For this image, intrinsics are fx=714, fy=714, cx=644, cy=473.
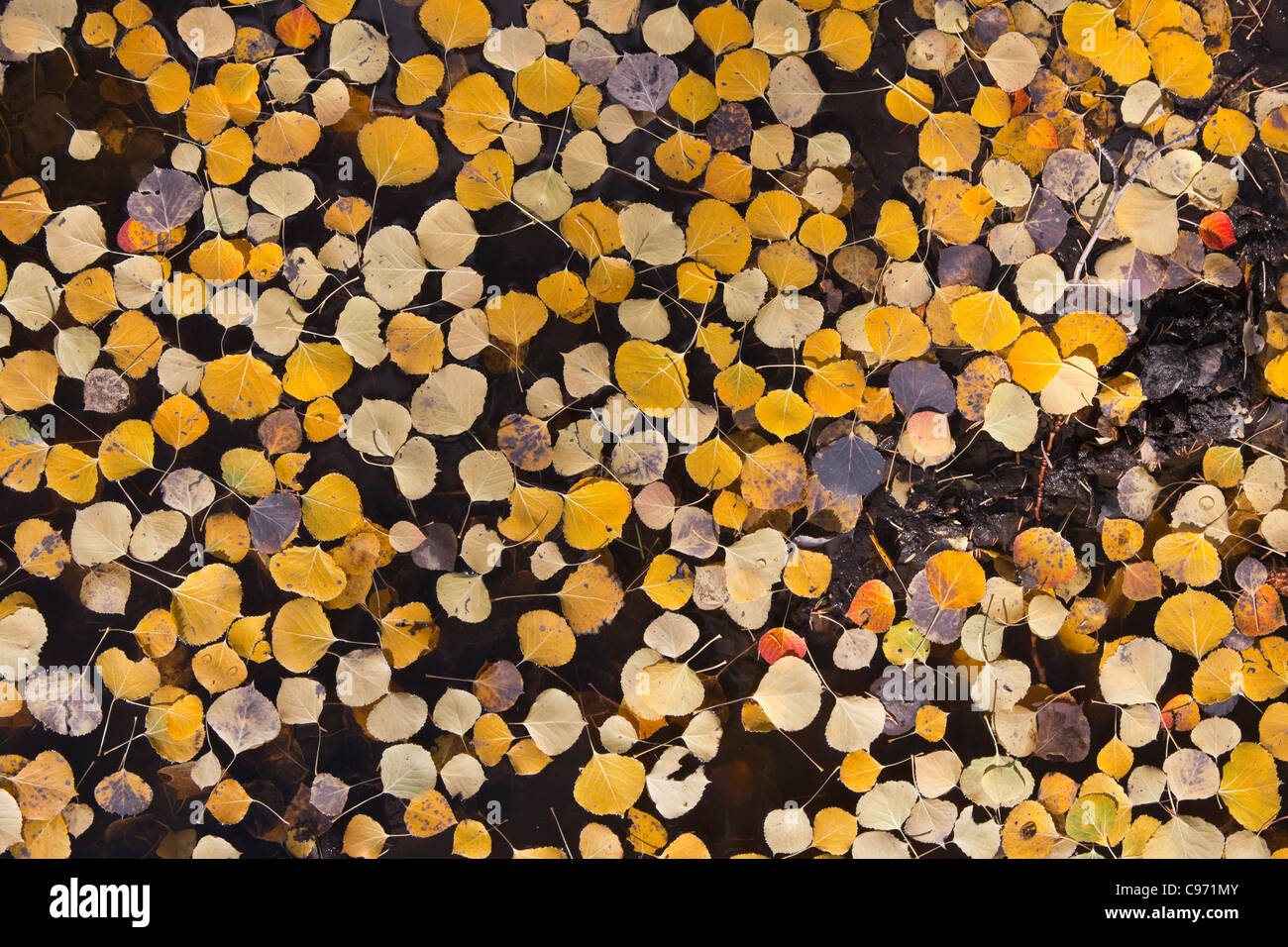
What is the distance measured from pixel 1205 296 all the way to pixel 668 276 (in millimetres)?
595

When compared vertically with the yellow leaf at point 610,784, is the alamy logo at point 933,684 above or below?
above

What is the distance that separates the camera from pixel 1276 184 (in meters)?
0.80
